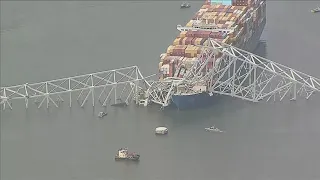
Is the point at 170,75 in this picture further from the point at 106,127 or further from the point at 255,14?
the point at 255,14

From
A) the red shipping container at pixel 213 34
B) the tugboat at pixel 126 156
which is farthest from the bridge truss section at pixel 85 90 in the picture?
the tugboat at pixel 126 156

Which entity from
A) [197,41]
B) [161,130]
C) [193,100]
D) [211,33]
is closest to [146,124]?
[161,130]

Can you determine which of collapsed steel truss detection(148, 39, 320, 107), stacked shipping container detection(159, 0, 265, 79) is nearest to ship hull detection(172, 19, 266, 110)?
collapsed steel truss detection(148, 39, 320, 107)

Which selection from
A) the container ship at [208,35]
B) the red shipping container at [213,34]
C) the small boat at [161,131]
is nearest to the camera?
the small boat at [161,131]

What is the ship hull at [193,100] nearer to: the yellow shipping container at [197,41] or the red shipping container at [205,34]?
the yellow shipping container at [197,41]

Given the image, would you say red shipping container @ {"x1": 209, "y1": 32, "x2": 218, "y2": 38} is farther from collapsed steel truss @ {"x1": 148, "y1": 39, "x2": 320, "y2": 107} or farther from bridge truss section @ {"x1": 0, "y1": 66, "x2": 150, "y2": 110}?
bridge truss section @ {"x1": 0, "y1": 66, "x2": 150, "y2": 110}

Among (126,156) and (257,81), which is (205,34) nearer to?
(257,81)
